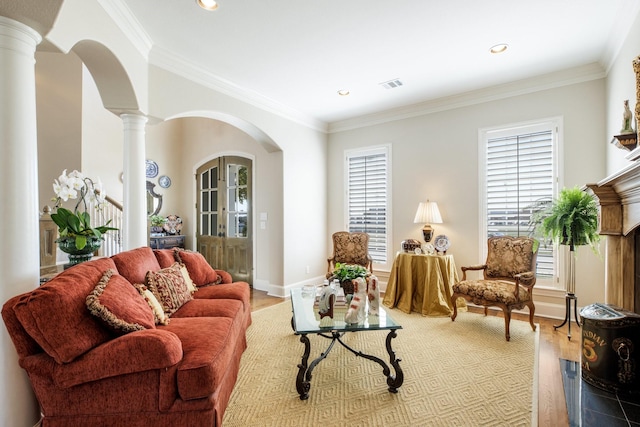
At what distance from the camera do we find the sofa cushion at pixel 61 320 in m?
1.51

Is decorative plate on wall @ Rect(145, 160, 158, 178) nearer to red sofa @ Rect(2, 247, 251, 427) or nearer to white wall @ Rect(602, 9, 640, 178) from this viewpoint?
red sofa @ Rect(2, 247, 251, 427)

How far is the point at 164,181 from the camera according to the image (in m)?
6.59

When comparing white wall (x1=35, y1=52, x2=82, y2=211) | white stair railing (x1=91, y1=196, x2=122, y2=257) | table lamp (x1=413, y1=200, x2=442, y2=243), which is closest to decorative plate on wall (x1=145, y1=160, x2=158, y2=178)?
white wall (x1=35, y1=52, x2=82, y2=211)

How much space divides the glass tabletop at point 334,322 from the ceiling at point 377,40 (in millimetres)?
2496

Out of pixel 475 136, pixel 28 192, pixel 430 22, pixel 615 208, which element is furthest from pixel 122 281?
pixel 475 136

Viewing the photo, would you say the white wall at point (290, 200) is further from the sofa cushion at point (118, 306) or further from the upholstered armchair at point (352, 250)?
the sofa cushion at point (118, 306)

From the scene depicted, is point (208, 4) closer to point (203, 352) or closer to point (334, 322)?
point (203, 352)

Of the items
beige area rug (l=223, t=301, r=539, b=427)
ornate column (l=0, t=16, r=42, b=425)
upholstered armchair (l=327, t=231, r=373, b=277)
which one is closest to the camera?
ornate column (l=0, t=16, r=42, b=425)

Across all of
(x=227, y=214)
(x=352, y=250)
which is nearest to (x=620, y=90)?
(x=352, y=250)

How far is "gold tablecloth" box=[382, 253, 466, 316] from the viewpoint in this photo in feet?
12.8

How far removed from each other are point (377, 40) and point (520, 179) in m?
2.55

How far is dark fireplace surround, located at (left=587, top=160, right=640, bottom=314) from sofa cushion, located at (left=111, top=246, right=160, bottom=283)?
12.2 ft

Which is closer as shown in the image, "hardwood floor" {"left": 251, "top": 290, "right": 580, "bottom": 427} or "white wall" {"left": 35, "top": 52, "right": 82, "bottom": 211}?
"hardwood floor" {"left": 251, "top": 290, "right": 580, "bottom": 427}

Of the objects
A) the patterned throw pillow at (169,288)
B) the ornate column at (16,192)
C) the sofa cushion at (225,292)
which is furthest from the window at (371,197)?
the ornate column at (16,192)
